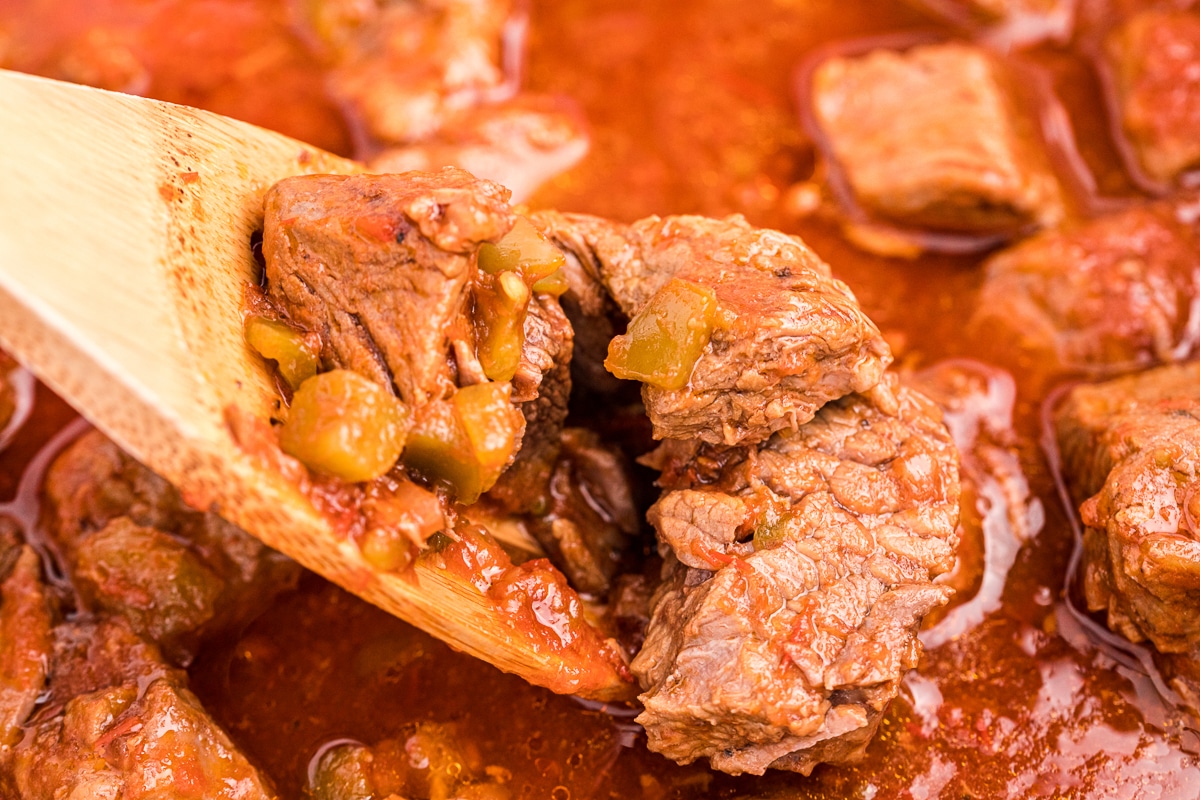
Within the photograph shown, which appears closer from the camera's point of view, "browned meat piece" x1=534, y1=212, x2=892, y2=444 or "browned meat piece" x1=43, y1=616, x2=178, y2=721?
"browned meat piece" x1=534, y1=212, x2=892, y2=444

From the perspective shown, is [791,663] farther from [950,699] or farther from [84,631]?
[84,631]

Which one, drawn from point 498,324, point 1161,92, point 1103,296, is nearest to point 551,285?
point 498,324

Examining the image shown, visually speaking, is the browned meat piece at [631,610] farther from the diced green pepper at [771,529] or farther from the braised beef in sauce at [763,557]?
the diced green pepper at [771,529]

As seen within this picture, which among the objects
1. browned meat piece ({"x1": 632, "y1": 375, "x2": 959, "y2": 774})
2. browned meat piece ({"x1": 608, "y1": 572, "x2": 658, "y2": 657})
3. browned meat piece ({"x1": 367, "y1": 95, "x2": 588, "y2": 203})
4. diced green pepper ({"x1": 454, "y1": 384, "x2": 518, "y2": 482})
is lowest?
browned meat piece ({"x1": 608, "y1": 572, "x2": 658, "y2": 657})

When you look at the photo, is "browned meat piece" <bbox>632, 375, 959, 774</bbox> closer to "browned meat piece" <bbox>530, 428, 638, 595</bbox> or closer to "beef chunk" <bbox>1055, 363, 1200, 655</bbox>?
"browned meat piece" <bbox>530, 428, 638, 595</bbox>

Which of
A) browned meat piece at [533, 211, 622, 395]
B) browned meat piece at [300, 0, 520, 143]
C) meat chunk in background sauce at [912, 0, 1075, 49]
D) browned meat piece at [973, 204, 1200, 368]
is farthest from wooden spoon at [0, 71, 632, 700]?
meat chunk in background sauce at [912, 0, 1075, 49]

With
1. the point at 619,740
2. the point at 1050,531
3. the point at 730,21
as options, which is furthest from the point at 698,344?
the point at 730,21

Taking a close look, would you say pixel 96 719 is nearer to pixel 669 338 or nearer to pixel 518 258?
pixel 518 258
